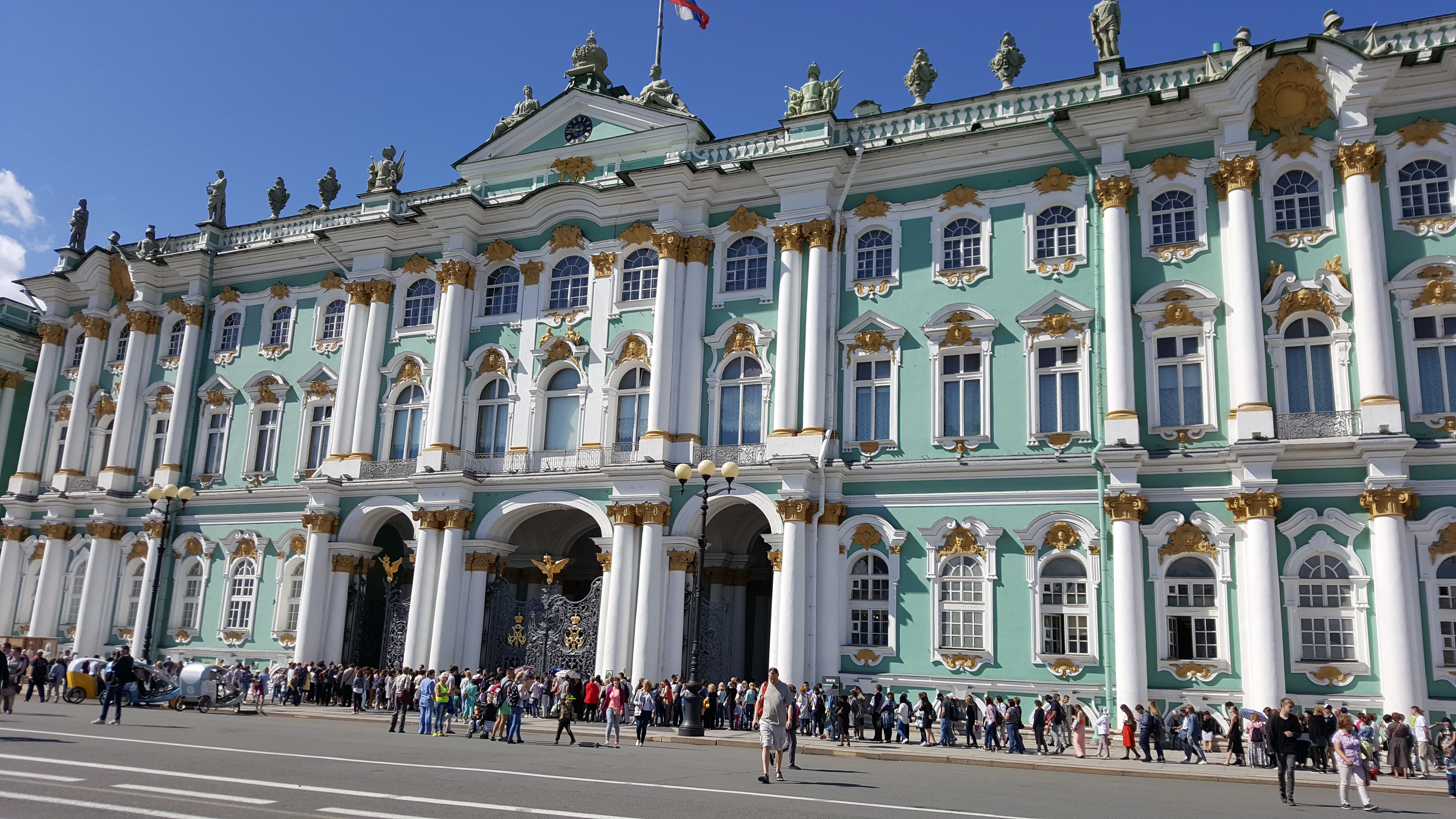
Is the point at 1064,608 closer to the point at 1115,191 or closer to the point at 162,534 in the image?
the point at 1115,191

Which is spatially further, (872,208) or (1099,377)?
(872,208)

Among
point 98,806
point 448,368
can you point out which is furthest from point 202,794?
point 448,368

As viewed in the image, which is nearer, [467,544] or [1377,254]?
[1377,254]

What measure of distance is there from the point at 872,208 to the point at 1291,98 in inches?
419

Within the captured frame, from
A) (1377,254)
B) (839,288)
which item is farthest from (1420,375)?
(839,288)

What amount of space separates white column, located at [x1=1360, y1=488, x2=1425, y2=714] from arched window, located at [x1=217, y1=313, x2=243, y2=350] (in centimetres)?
3568

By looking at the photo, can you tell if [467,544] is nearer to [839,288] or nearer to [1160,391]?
[839,288]

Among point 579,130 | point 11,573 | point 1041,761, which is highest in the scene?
point 579,130

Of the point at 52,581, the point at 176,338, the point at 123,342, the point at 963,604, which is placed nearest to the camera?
the point at 963,604

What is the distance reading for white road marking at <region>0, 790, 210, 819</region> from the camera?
10.4 m

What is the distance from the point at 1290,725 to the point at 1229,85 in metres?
16.4

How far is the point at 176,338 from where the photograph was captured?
40938mm

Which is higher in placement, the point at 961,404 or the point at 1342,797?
the point at 961,404

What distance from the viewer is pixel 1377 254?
82.0 ft
